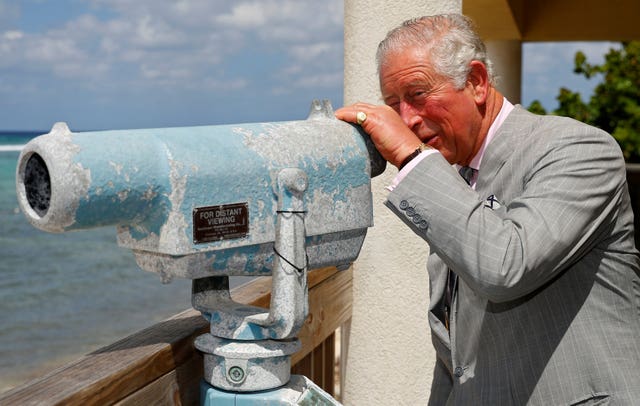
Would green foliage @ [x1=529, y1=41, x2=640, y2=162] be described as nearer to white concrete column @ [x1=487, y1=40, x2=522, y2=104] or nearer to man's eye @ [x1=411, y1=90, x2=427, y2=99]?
white concrete column @ [x1=487, y1=40, x2=522, y2=104]

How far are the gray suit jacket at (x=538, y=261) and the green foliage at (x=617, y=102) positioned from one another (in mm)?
13826

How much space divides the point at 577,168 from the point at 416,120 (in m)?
0.37

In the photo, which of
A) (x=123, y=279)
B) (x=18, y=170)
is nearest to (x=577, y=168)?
(x=18, y=170)

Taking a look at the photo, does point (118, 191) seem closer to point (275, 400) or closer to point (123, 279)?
point (275, 400)

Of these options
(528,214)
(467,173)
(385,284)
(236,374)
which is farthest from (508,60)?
(236,374)

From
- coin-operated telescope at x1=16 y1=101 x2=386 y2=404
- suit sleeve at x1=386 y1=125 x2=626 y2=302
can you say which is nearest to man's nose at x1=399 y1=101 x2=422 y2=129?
coin-operated telescope at x1=16 y1=101 x2=386 y2=404

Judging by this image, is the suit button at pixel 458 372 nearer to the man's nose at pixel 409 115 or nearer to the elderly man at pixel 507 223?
the elderly man at pixel 507 223

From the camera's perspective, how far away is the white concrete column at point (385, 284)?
293 centimetres

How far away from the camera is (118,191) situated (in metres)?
1.41

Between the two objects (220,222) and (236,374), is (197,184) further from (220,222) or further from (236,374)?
(236,374)

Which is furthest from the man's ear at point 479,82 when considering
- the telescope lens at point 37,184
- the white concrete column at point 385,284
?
the white concrete column at point 385,284

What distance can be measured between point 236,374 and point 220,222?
30 centimetres

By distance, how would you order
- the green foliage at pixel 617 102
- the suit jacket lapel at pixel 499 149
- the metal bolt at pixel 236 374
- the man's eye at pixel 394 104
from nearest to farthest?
the metal bolt at pixel 236 374
the suit jacket lapel at pixel 499 149
the man's eye at pixel 394 104
the green foliage at pixel 617 102

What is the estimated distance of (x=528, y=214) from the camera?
1522mm
